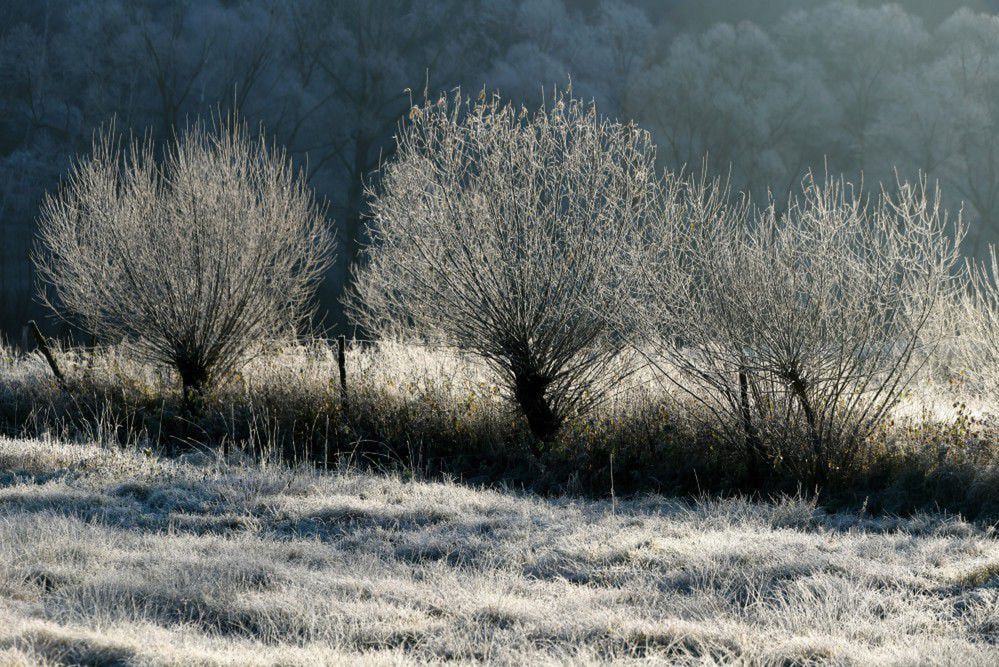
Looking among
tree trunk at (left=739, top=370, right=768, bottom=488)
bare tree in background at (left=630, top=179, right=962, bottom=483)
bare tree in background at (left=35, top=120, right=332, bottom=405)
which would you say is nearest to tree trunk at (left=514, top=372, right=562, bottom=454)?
bare tree in background at (left=630, top=179, right=962, bottom=483)

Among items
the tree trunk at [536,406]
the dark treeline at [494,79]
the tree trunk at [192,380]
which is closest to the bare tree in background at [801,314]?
the tree trunk at [536,406]

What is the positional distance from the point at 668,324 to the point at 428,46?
23.2 m

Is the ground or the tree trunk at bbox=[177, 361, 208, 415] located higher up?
the tree trunk at bbox=[177, 361, 208, 415]

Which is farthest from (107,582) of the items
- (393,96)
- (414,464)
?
(393,96)

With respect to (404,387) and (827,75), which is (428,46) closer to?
(827,75)

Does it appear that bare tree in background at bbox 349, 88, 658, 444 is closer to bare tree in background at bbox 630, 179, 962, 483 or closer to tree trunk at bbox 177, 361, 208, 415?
bare tree in background at bbox 630, 179, 962, 483

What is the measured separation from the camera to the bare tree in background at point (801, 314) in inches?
301

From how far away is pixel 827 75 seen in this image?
3122 cm

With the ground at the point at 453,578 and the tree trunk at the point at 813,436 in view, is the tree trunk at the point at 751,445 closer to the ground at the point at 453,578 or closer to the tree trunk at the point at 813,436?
the tree trunk at the point at 813,436

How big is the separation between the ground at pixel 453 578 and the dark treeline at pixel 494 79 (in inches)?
799

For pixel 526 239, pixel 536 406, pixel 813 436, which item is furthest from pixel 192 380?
pixel 813 436

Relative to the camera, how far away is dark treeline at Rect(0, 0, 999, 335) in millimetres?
28109

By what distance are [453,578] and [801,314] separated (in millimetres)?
4027

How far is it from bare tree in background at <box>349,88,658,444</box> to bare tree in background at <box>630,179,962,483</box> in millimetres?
720
